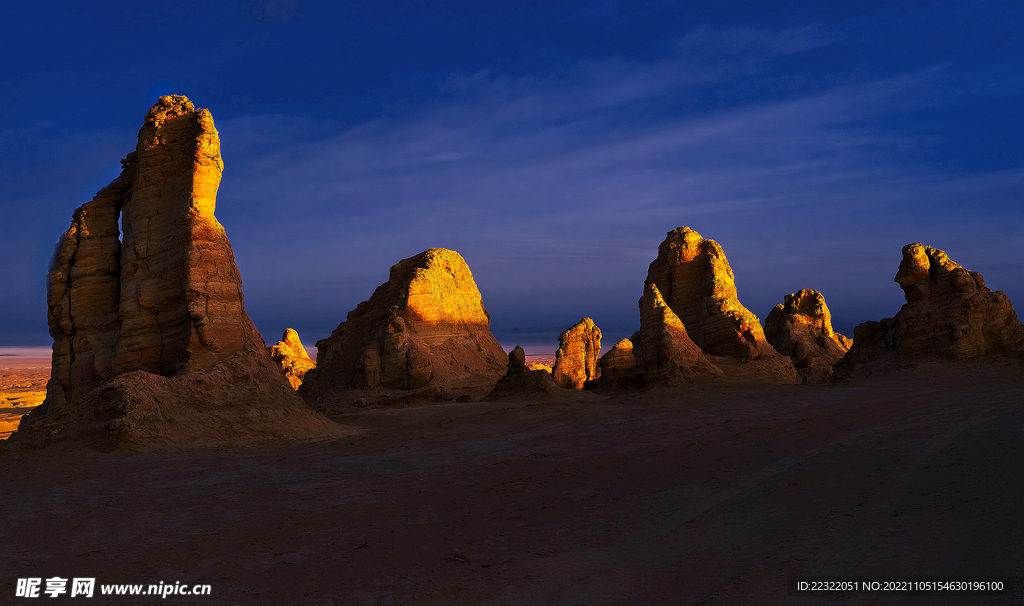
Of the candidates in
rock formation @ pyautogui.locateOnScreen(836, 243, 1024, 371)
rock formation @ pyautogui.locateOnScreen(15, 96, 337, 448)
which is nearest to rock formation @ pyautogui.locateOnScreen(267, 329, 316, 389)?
rock formation @ pyautogui.locateOnScreen(15, 96, 337, 448)

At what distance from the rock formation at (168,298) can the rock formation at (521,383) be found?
916 centimetres

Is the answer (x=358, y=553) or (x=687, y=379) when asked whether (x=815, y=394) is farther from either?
(x=358, y=553)

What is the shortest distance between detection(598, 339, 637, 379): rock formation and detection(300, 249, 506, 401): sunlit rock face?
17.5 feet

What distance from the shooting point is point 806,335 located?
34.8 metres

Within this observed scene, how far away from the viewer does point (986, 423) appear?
468 inches

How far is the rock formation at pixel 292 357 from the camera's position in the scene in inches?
1375

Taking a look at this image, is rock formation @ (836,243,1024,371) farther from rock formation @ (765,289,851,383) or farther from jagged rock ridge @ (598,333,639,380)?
jagged rock ridge @ (598,333,639,380)

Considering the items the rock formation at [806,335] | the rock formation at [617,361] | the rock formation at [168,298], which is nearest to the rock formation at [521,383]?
the rock formation at [617,361]

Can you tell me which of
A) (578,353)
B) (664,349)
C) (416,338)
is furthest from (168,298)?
(578,353)

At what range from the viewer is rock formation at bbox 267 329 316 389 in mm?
34938

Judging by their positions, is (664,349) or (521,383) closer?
(664,349)

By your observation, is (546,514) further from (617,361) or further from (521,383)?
(617,361)

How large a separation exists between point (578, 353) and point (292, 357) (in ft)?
54.5

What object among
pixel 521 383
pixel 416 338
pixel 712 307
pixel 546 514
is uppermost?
pixel 712 307
